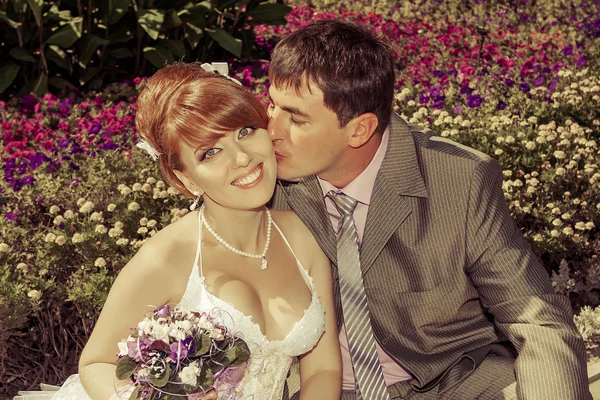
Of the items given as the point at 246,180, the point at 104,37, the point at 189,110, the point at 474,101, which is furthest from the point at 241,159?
the point at 104,37

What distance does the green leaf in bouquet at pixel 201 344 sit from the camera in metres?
2.94

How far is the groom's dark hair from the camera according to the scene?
12.8 feet

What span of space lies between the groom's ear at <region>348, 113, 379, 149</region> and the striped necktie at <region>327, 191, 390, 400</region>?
0.45 m

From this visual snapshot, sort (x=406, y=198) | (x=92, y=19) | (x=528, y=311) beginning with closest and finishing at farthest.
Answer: (x=528, y=311) → (x=406, y=198) → (x=92, y=19)

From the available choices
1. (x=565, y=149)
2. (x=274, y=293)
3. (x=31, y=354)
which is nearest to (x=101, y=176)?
(x=31, y=354)

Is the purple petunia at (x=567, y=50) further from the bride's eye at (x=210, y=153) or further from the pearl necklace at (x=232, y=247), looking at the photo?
the bride's eye at (x=210, y=153)

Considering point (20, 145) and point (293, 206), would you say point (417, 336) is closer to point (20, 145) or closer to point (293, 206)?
point (293, 206)

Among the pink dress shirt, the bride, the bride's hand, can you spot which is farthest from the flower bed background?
the bride's hand

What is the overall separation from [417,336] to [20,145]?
422 cm

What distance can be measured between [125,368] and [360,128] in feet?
5.55

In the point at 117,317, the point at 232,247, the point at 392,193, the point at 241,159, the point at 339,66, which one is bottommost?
the point at 117,317

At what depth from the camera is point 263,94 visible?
823 cm

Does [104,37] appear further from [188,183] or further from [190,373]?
[190,373]

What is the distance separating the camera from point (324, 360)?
3.76m
